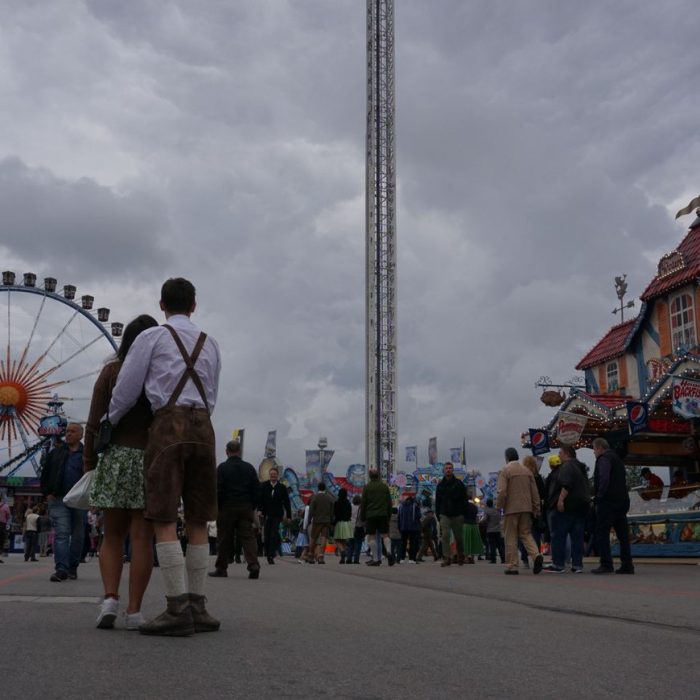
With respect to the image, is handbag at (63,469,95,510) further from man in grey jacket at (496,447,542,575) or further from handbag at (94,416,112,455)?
man in grey jacket at (496,447,542,575)

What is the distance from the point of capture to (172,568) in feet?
15.3

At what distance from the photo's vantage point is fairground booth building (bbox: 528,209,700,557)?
60.4 feet

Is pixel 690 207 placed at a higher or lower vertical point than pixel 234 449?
higher

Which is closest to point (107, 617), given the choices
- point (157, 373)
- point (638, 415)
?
point (157, 373)

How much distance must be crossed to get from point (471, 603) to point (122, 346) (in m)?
3.73

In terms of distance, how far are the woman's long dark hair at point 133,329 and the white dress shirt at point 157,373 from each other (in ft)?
1.50

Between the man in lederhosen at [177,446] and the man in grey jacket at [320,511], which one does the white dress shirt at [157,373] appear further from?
the man in grey jacket at [320,511]

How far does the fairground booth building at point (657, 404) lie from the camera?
18.4 meters

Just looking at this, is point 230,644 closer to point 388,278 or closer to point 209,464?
point 209,464

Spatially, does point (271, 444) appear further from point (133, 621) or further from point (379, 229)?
point (133, 621)

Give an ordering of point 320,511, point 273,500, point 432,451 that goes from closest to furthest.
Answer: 1. point 273,500
2. point 320,511
3. point 432,451

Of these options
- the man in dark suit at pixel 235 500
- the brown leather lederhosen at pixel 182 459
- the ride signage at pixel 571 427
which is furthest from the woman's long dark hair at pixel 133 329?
the ride signage at pixel 571 427

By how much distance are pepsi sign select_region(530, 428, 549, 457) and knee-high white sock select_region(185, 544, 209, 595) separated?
1922 centimetres

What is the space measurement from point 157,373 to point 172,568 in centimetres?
100
